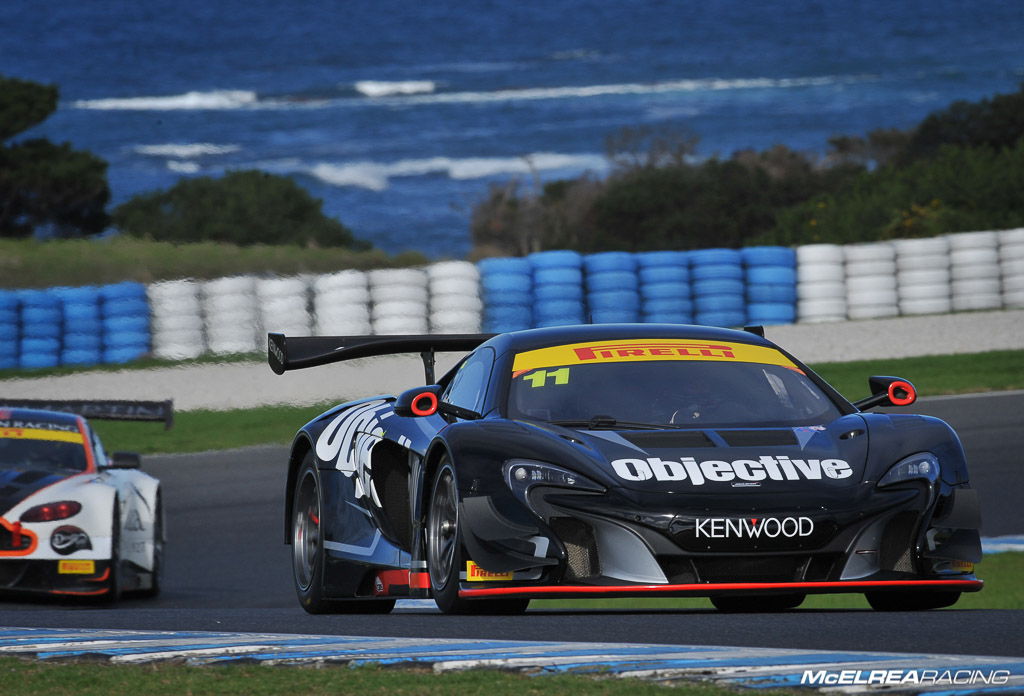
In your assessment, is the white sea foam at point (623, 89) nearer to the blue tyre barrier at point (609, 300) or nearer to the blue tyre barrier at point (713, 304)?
the blue tyre barrier at point (713, 304)

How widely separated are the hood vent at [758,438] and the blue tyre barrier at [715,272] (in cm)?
1782

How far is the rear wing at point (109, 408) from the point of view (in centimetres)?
1472

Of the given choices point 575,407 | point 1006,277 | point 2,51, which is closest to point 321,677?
point 575,407

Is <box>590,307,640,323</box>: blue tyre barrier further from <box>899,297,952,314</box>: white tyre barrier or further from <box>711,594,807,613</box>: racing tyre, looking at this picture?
<box>711,594,807,613</box>: racing tyre

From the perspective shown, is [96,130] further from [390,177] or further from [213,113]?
[390,177]

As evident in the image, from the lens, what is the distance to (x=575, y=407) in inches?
275

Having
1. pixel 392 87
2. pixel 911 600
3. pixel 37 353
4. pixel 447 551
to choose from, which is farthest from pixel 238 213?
pixel 911 600

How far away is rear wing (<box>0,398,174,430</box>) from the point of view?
48.3 feet

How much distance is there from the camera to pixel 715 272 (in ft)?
80.1

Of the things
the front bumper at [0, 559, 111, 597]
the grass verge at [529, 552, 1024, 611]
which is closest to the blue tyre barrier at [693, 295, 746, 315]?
the grass verge at [529, 552, 1024, 611]

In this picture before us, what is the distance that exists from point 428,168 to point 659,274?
68351 mm

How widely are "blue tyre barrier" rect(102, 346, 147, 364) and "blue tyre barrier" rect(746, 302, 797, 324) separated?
866cm

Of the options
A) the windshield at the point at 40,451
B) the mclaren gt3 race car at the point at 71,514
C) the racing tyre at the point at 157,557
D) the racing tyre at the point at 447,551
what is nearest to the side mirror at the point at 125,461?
the mclaren gt3 race car at the point at 71,514

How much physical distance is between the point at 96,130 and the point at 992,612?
282 feet
